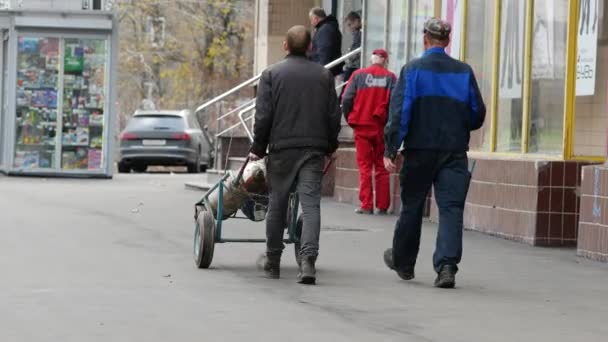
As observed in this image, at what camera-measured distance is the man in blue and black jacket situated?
1092 centimetres

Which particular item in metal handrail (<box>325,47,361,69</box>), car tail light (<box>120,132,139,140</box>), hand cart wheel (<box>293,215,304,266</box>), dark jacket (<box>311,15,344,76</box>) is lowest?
hand cart wheel (<box>293,215,304,266</box>)

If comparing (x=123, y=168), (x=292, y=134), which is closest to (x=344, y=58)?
(x=292, y=134)

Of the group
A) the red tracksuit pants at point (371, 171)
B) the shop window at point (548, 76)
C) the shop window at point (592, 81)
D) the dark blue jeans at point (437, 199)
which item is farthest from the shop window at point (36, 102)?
the dark blue jeans at point (437, 199)

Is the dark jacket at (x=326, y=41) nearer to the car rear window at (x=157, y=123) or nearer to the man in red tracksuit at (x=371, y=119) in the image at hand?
the man in red tracksuit at (x=371, y=119)

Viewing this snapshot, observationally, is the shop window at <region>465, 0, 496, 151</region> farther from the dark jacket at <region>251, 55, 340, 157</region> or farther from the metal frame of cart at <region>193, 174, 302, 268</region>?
the dark jacket at <region>251, 55, 340, 157</region>

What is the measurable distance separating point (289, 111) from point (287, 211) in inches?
31.5

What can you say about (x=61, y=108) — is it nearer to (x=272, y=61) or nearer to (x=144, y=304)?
(x=272, y=61)

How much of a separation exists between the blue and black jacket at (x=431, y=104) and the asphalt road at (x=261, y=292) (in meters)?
0.97

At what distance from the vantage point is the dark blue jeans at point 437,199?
35.7 feet

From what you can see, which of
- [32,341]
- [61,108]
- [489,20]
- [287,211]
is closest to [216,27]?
[61,108]

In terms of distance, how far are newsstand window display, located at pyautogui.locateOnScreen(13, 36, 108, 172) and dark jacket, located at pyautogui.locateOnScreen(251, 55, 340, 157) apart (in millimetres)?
17560

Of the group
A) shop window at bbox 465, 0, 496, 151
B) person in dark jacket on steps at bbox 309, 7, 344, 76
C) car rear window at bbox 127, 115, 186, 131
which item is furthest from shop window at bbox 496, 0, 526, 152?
car rear window at bbox 127, 115, 186, 131

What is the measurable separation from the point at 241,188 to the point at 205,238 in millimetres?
501

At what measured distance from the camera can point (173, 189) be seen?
80.8 ft
